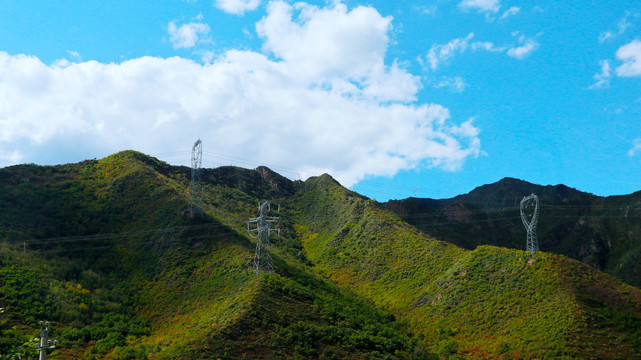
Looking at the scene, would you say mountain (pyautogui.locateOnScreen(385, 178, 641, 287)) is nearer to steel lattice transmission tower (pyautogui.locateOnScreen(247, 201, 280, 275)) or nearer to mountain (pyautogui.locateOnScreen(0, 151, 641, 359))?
mountain (pyautogui.locateOnScreen(0, 151, 641, 359))

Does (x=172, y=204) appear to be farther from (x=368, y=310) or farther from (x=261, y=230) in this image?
(x=368, y=310)

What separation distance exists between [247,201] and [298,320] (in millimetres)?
76963

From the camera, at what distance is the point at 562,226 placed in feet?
536

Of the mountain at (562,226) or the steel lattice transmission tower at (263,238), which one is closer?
the steel lattice transmission tower at (263,238)

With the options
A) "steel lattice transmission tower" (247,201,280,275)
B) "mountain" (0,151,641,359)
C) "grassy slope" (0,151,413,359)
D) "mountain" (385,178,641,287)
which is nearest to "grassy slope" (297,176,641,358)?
"mountain" (0,151,641,359)

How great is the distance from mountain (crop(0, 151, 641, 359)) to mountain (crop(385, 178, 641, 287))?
1847 inches

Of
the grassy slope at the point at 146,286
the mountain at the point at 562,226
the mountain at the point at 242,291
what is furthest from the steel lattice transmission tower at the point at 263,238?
the mountain at the point at 562,226

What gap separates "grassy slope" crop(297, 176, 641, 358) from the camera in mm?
59062

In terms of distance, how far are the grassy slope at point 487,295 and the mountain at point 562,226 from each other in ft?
133

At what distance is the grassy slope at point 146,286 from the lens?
183ft

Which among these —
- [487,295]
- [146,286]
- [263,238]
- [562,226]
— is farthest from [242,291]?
[562,226]

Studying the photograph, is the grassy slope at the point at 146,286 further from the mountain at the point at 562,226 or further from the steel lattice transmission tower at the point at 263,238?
the mountain at the point at 562,226

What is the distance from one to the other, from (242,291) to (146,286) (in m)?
18.7

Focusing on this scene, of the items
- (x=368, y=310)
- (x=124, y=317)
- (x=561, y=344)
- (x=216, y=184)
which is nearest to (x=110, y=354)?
(x=124, y=317)
